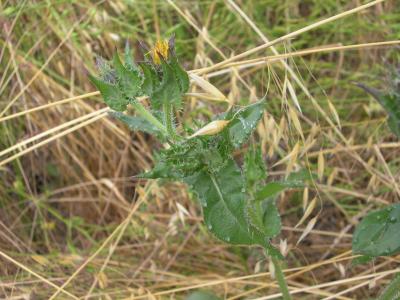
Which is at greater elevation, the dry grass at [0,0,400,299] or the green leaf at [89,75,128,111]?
the green leaf at [89,75,128,111]

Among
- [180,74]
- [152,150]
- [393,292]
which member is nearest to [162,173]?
[180,74]

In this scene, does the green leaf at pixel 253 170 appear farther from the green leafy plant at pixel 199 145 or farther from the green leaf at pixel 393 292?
the green leaf at pixel 393 292

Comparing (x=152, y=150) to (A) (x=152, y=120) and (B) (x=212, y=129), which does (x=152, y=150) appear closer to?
(A) (x=152, y=120)

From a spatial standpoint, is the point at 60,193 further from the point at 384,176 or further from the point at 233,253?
the point at 384,176

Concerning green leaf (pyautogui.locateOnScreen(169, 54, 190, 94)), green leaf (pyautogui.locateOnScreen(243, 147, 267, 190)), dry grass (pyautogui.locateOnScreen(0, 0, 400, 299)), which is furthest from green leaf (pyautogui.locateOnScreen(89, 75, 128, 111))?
dry grass (pyautogui.locateOnScreen(0, 0, 400, 299))

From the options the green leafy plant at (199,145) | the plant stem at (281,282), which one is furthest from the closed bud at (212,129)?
the plant stem at (281,282)

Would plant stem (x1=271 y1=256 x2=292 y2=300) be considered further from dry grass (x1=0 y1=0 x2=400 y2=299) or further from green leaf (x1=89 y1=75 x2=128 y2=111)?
green leaf (x1=89 y1=75 x2=128 y2=111)

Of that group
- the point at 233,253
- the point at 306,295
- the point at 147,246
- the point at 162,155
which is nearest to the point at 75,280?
the point at 147,246

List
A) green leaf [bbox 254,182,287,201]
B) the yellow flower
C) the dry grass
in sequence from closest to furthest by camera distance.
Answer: the yellow flower < green leaf [bbox 254,182,287,201] < the dry grass
